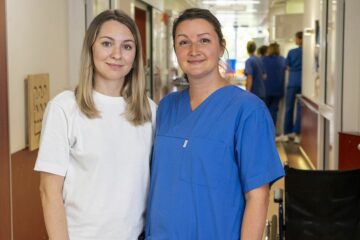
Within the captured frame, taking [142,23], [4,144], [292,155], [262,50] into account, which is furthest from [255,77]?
[4,144]

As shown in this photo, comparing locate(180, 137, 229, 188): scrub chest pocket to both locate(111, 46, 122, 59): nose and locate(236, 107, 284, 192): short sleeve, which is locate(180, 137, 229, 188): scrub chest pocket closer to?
locate(236, 107, 284, 192): short sleeve

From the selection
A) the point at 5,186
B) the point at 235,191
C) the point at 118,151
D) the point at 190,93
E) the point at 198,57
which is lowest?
the point at 5,186

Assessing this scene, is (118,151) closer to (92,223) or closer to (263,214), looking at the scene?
(92,223)

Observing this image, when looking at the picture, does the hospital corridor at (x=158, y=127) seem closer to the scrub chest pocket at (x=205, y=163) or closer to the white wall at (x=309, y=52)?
the scrub chest pocket at (x=205, y=163)

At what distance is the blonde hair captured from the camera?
163cm

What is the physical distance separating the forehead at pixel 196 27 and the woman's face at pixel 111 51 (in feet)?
0.59

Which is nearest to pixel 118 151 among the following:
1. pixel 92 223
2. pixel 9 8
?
pixel 92 223

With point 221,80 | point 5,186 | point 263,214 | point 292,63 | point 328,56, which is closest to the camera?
point 263,214

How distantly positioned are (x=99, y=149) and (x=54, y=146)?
0.42 ft

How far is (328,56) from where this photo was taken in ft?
14.4

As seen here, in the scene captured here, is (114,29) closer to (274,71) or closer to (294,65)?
(294,65)

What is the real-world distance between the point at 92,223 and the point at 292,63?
6734 mm

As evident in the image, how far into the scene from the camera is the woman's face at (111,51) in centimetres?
165

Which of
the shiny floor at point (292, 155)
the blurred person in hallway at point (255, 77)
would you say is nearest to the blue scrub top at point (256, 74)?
the blurred person in hallway at point (255, 77)
